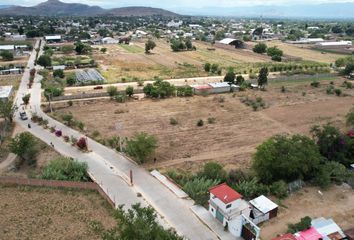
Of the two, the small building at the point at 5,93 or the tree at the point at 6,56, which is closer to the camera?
the small building at the point at 5,93

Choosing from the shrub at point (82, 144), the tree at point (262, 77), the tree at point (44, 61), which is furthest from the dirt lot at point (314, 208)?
the tree at point (44, 61)

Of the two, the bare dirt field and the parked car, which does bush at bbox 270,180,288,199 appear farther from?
the bare dirt field

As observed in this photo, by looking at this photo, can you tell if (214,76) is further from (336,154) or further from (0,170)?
(0,170)

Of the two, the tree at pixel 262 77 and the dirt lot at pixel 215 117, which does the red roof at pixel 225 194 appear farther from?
the tree at pixel 262 77

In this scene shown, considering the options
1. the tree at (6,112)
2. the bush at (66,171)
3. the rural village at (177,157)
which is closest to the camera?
the rural village at (177,157)

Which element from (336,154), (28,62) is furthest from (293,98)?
(28,62)

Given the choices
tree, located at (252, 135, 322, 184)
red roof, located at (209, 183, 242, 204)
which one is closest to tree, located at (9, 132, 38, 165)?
red roof, located at (209, 183, 242, 204)

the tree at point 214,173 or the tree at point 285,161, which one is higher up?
the tree at point 285,161

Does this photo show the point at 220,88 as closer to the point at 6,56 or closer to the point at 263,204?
the point at 263,204
